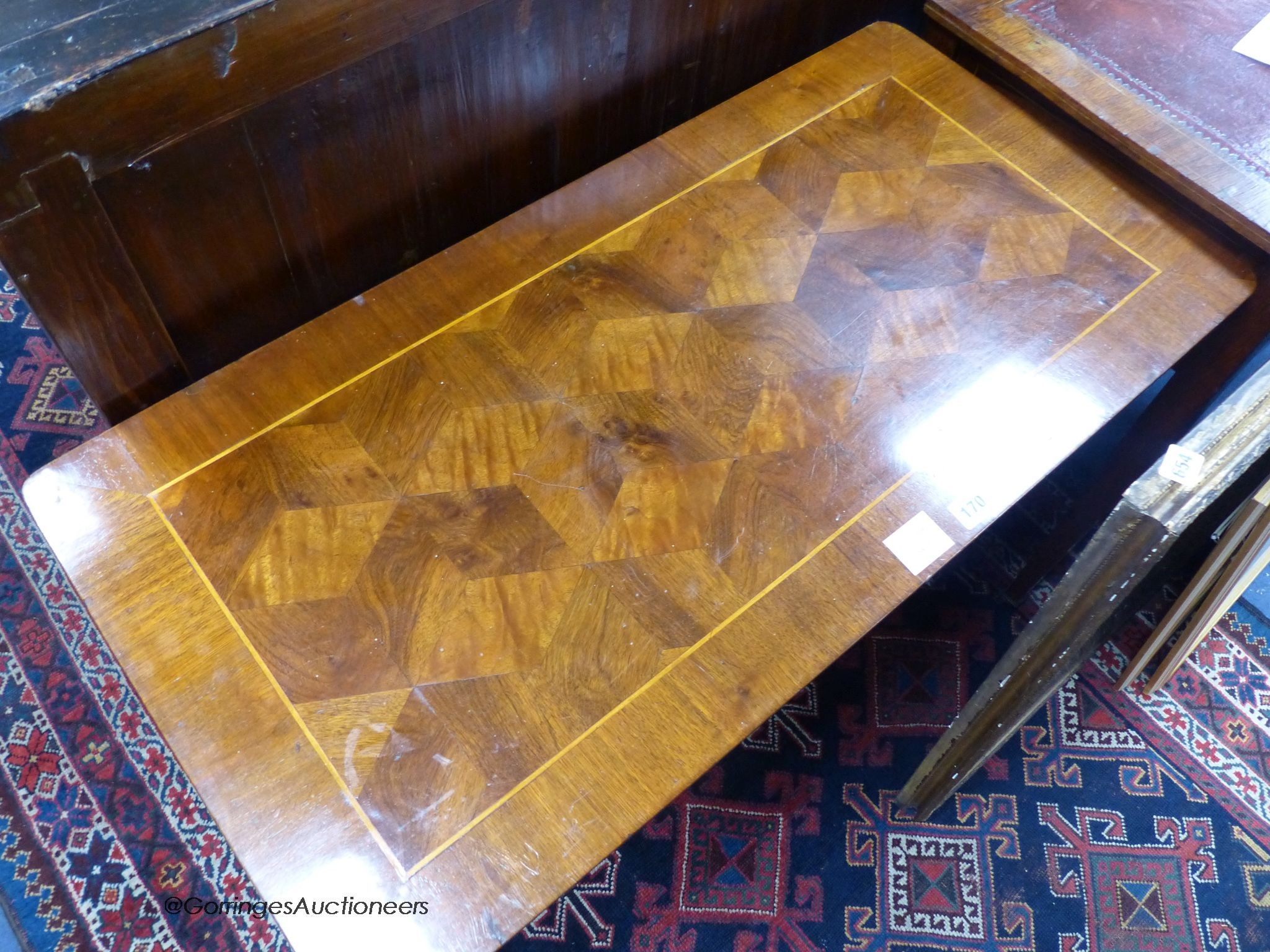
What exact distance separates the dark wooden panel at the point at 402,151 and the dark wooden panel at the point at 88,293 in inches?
0.9

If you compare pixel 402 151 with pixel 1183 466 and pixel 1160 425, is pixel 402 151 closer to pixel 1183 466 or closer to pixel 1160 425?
pixel 1183 466

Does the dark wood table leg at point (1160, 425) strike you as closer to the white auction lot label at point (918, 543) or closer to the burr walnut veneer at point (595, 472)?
the burr walnut veneer at point (595, 472)

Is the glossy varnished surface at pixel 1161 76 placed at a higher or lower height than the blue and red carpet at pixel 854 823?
higher

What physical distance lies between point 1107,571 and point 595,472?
437 millimetres

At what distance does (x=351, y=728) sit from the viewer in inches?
32.9

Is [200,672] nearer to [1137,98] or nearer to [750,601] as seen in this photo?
[750,601]

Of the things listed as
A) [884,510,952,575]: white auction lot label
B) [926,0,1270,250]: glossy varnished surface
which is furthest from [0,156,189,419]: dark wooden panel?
[926,0,1270,250]: glossy varnished surface

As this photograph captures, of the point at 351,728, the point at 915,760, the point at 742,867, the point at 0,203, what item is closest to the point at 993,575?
the point at 915,760

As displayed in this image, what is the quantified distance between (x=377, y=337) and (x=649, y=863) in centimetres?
72

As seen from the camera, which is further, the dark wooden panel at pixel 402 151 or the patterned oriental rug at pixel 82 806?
the patterned oriental rug at pixel 82 806

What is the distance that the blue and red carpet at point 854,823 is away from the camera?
127 cm

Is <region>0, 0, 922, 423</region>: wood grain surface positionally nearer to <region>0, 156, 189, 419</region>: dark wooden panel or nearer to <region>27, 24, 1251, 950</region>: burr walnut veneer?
<region>0, 156, 189, 419</region>: dark wooden panel

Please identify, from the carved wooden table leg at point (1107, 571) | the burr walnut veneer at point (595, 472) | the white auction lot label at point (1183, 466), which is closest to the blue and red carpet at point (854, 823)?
the carved wooden table leg at point (1107, 571)

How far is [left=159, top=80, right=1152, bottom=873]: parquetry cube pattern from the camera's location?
86 centimetres
